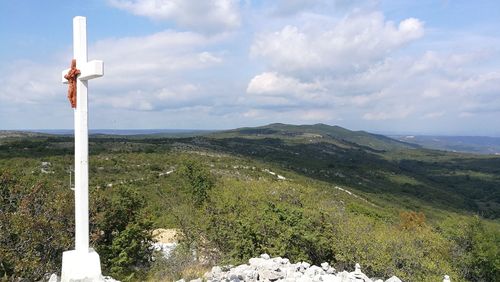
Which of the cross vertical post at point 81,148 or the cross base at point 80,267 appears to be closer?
the cross base at point 80,267

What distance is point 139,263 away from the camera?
16.6m

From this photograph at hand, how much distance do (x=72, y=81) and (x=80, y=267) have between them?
4.22 metres

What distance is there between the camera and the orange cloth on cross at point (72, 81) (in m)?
9.74

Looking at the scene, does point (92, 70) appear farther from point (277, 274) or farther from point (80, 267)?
point (277, 274)

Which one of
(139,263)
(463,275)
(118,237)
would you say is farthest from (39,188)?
(463,275)

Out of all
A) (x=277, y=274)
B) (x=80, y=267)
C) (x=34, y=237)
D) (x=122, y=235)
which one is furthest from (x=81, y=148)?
(x=122, y=235)

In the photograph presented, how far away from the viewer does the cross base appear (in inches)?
358

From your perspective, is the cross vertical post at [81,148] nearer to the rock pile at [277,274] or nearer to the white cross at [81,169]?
the white cross at [81,169]

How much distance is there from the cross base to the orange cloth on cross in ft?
11.3

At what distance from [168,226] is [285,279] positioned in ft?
57.5

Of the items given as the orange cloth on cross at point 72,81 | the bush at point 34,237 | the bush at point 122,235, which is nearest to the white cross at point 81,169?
the orange cloth on cross at point 72,81

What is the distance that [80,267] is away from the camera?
363 inches

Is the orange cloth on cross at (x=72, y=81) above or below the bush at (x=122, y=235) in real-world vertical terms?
above

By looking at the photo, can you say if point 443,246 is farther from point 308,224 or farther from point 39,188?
point 39,188
